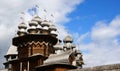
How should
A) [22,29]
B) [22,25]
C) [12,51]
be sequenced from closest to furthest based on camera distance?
[22,25] < [22,29] < [12,51]

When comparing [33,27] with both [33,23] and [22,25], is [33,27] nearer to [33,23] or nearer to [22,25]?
[33,23]

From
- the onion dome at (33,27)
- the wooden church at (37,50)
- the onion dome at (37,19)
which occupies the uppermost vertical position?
the onion dome at (37,19)

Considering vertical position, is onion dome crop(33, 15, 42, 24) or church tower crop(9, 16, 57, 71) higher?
onion dome crop(33, 15, 42, 24)

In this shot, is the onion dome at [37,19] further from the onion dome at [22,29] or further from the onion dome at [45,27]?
the onion dome at [22,29]

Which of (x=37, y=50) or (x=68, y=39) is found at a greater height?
(x=68, y=39)

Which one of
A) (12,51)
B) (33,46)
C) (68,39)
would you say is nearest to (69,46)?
(68,39)

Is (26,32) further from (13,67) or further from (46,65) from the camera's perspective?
(46,65)

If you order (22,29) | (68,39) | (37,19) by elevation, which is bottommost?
(68,39)

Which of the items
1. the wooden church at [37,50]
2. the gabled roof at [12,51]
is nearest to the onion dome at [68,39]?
the wooden church at [37,50]

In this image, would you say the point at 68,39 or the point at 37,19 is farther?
the point at 68,39

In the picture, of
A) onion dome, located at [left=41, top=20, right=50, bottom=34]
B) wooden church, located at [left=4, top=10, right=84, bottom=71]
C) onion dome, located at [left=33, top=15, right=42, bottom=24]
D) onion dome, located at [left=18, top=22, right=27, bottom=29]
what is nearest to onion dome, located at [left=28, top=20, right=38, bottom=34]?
wooden church, located at [left=4, top=10, right=84, bottom=71]

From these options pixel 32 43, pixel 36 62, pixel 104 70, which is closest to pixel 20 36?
pixel 32 43

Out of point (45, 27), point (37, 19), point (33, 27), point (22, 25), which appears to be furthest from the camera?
point (22, 25)

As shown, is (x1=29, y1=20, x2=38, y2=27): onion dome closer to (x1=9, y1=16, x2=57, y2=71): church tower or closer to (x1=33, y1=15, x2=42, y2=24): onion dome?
(x1=9, y1=16, x2=57, y2=71): church tower
